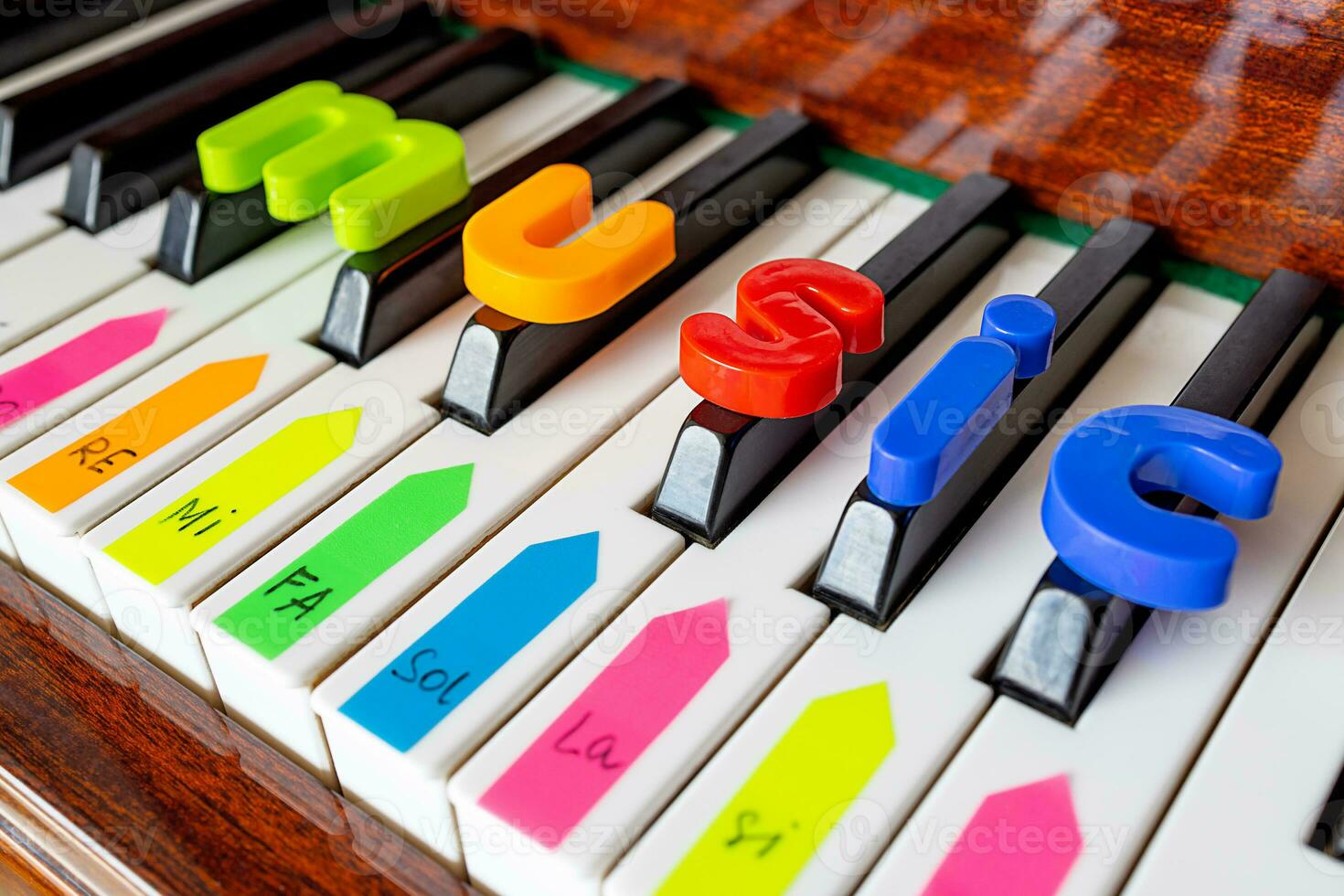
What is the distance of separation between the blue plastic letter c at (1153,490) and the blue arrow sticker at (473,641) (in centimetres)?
40

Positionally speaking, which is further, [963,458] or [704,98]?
[704,98]

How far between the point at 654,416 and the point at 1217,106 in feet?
2.12

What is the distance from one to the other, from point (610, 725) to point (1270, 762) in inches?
19.1

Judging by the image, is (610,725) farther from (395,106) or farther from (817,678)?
(395,106)

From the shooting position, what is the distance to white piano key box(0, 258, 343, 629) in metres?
1.23

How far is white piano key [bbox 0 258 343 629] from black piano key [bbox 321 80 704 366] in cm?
5

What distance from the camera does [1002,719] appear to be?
39.7 inches

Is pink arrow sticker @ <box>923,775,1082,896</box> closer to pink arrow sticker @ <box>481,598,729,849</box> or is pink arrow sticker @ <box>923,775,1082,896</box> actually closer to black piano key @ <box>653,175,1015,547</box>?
pink arrow sticker @ <box>481,598,729,849</box>

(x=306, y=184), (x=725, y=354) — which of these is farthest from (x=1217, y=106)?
(x=306, y=184)

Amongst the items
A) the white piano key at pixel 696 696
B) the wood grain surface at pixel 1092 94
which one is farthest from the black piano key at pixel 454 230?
the white piano key at pixel 696 696

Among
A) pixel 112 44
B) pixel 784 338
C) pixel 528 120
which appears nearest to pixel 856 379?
pixel 784 338

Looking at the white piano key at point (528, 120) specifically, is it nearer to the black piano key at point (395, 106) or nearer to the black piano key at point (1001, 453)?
the black piano key at point (395, 106)

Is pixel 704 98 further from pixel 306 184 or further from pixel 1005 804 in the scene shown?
pixel 1005 804

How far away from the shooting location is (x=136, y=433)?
1.30m
